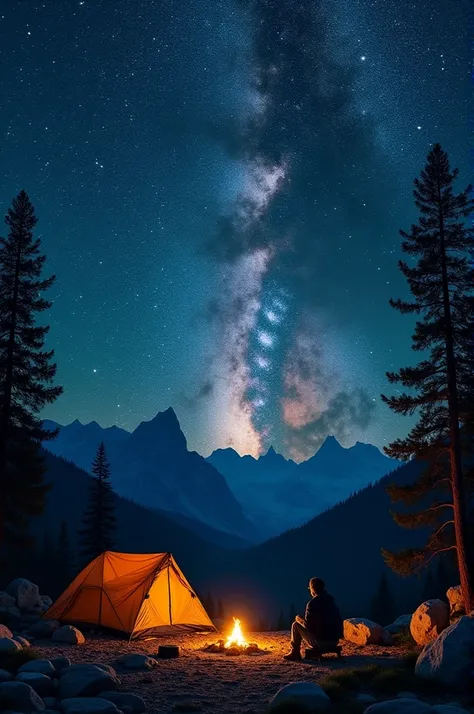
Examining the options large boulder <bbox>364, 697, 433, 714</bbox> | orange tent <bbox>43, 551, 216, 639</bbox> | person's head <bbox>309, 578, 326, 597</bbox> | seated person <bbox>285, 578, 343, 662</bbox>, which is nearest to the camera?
large boulder <bbox>364, 697, 433, 714</bbox>

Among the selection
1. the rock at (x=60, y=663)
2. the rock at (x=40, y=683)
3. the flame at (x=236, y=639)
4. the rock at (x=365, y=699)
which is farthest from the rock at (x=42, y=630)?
the rock at (x=365, y=699)

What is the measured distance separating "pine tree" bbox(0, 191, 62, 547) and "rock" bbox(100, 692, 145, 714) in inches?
607

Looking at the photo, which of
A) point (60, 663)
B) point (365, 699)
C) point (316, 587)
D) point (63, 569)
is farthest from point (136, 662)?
point (63, 569)

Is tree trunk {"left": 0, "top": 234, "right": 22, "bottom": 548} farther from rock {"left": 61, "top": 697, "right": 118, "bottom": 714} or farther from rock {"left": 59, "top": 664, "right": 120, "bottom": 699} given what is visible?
rock {"left": 61, "top": 697, "right": 118, "bottom": 714}

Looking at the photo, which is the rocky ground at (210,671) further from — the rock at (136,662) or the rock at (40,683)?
the rock at (40,683)

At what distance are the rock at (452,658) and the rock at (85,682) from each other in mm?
5185

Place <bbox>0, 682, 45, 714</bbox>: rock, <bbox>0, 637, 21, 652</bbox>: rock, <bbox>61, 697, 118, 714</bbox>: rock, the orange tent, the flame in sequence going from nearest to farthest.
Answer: <bbox>61, 697, 118, 714</bbox>: rock < <bbox>0, 682, 45, 714</bbox>: rock < <bbox>0, 637, 21, 652</bbox>: rock < the flame < the orange tent

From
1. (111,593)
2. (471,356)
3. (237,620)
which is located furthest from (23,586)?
(471,356)

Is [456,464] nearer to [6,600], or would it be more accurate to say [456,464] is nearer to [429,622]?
[429,622]

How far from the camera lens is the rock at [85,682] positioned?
9594 mm

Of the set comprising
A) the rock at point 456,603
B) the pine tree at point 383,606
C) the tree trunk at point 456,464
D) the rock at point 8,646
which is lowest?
the pine tree at point 383,606

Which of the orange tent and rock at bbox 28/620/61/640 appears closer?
rock at bbox 28/620/61/640

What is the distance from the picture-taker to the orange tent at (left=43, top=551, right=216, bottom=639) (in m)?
18.6

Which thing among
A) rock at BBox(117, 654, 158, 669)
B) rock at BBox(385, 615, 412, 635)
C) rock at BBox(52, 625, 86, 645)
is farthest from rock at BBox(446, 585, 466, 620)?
rock at BBox(52, 625, 86, 645)
